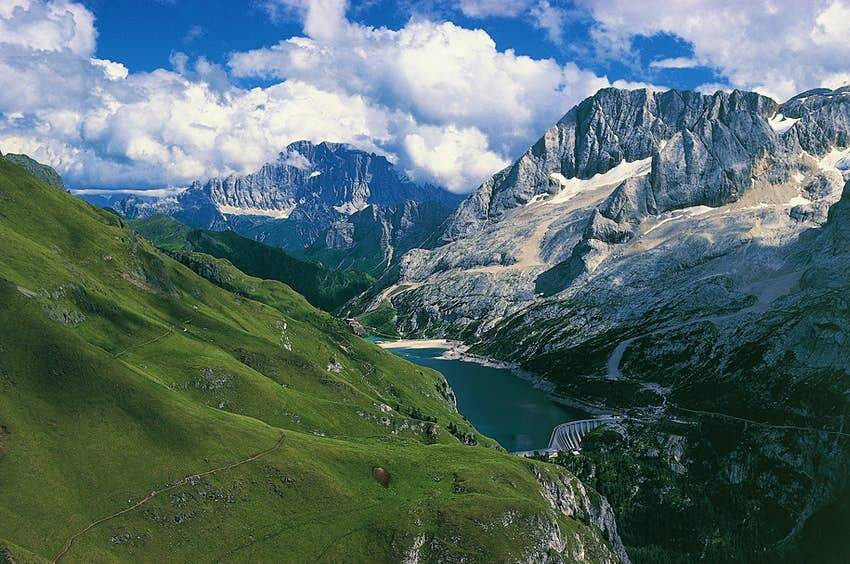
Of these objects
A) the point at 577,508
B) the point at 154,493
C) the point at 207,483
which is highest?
the point at 207,483

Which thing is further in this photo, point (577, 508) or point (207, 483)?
point (577, 508)

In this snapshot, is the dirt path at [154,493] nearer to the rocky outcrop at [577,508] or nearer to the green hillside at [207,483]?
the green hillside at [207,483]

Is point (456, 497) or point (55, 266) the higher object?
point (55, 266)

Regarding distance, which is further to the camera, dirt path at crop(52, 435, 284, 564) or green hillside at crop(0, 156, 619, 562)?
green hillside at crop(0, 156, 619, 562)

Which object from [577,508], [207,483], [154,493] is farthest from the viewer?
[577,508]

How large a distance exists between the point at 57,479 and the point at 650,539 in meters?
159

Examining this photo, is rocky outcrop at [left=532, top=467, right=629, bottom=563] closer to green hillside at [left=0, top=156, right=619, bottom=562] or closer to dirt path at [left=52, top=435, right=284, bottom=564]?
green hillside at [left=0, top=156, right=619, bottom=562]

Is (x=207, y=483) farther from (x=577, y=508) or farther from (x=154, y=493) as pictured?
(x=577, y=508)

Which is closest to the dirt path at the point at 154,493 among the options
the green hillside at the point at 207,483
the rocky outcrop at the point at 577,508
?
the green hillside at the point at 207,483

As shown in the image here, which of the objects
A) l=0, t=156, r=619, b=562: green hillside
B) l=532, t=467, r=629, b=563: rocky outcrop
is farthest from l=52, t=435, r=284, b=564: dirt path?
l=532, t=467, r=629, b=563: rocky outcrop

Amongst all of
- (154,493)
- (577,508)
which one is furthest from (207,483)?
(577,508)

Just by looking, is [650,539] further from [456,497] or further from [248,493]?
[248,493]

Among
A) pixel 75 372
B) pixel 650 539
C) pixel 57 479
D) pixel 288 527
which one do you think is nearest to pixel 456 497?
pixel 288 527

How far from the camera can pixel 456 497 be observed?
420 ft
